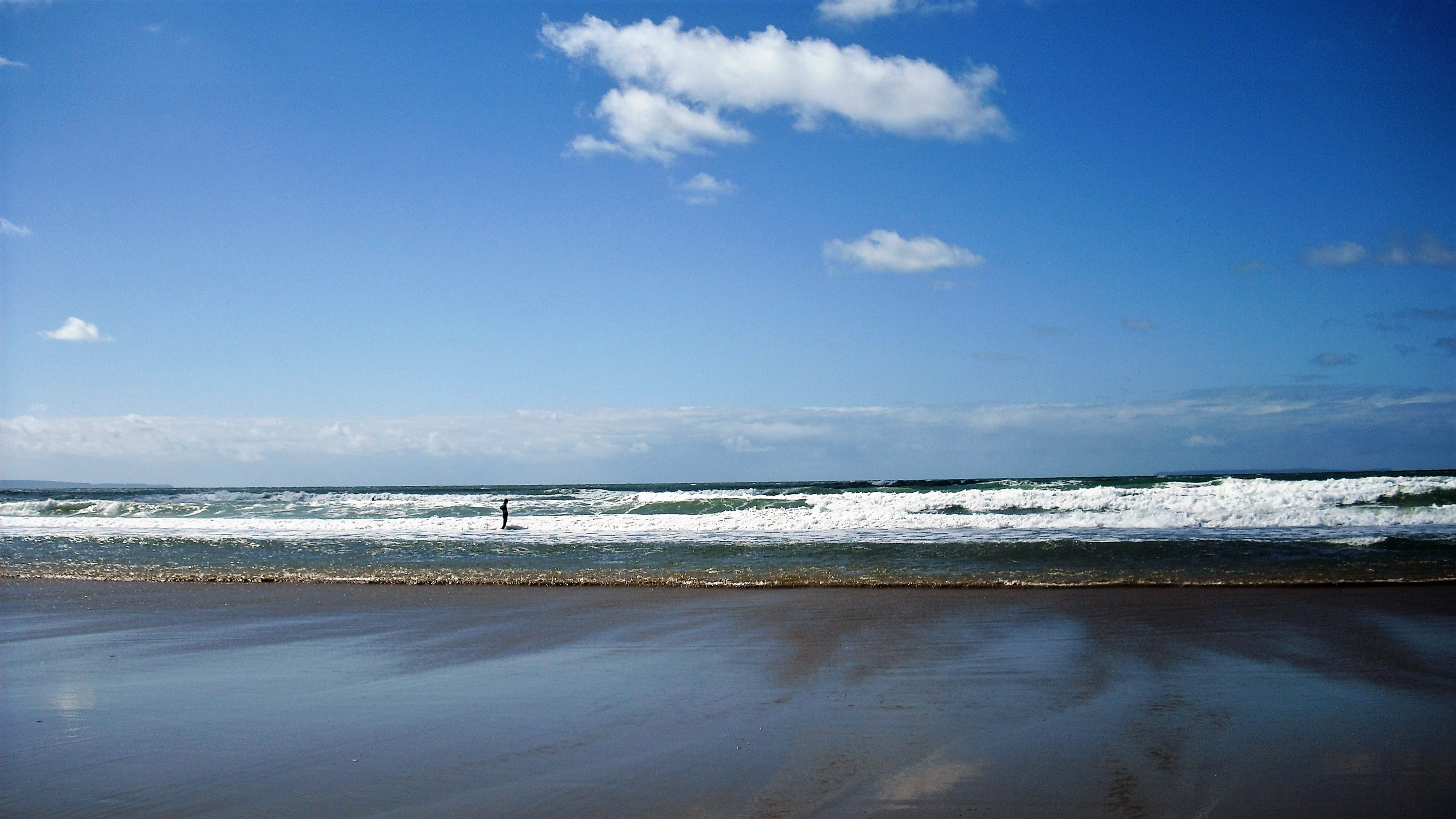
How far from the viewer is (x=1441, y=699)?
19.5 feet

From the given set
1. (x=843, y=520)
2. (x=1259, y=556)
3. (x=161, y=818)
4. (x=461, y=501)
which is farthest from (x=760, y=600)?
(x=461, y=501)

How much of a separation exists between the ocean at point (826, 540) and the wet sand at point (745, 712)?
10.5 feet

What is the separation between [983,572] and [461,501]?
102ft

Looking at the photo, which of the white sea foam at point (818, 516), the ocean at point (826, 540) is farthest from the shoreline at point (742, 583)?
the white sea foam at point (818, 516)

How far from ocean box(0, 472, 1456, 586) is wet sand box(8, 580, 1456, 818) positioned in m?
3.19

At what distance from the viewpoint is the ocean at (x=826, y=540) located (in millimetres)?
13344

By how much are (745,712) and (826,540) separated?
12443 mm

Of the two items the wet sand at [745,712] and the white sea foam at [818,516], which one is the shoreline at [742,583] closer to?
the wet sand at [745,712]

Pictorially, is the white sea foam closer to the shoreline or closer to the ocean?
the ocean

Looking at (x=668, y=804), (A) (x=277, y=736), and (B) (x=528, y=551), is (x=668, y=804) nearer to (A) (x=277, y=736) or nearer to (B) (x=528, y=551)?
(A) (x=277, y=736)

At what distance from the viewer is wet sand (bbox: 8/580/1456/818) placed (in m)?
4.23

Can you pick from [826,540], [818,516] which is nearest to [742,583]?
[826,540]

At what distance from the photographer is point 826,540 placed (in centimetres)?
1800

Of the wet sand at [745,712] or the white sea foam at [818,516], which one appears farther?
the white sea foam at [818,516]
